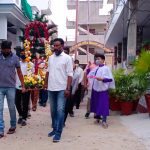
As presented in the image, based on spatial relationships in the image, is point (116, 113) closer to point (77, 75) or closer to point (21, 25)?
point (77, 75)

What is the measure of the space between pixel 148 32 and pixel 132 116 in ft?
40.3

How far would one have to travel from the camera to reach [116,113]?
11.5 m

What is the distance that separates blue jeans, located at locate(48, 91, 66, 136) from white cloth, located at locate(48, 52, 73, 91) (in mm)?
128

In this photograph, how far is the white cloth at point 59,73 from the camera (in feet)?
24.5

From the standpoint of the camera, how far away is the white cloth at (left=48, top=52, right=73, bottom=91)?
24.5 ft

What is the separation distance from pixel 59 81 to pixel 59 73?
0.49ft

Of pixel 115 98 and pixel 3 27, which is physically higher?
pixel 3 27

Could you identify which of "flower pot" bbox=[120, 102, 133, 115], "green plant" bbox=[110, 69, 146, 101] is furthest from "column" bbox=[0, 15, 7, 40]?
"flower pot" bbox=[120, 102, 133, 115]

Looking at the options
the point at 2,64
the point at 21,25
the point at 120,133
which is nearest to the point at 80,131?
the point at 120,133

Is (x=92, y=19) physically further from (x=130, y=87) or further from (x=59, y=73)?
(x=59, y=73)

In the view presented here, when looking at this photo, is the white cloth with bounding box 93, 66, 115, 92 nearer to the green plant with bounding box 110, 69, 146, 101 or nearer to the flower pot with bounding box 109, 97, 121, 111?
the green plant with bounding box 110, 69, 146, 101

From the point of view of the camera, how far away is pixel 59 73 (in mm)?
7480

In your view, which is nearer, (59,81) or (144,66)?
(59,81)

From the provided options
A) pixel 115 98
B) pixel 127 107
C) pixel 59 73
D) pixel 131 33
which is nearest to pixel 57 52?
pixel 59 73
